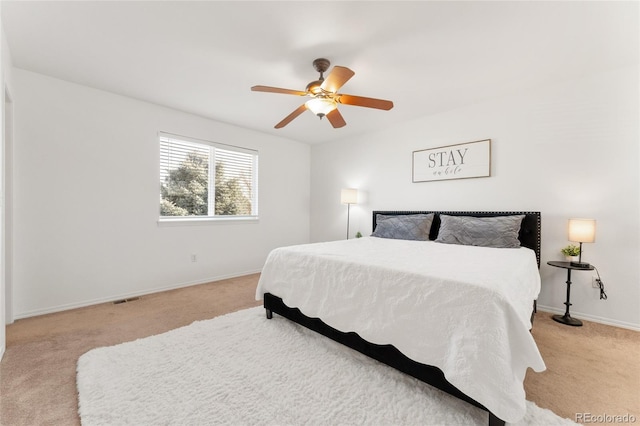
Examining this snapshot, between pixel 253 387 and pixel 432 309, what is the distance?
1140mm

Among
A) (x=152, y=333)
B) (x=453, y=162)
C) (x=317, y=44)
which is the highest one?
(x=317, y=44)

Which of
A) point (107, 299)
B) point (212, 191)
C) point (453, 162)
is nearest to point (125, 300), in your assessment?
point (107, 299)

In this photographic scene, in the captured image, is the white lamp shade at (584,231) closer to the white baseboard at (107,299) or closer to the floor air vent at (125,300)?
the white baseboard at (107,299)

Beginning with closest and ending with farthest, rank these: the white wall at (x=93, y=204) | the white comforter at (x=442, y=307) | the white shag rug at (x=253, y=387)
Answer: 1. the white comforter at (x=442, y=307)
2. the white shag rug at (x=253, y=387)
3. the white wall at (x=93, y=204)

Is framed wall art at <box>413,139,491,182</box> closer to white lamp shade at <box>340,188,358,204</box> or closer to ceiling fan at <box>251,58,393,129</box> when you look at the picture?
white lamp shade at <box>340,188,358,204</box>

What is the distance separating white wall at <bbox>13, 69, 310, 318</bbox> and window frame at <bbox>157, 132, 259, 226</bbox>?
7 cm

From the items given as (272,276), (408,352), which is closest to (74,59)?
(272,276)

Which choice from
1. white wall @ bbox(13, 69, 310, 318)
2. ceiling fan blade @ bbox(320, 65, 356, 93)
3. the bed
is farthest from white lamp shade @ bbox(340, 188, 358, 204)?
ceiling fan blade @ bbox(320, 65, 356, 93)

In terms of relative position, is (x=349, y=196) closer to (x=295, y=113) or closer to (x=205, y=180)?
(x=295, y=113)

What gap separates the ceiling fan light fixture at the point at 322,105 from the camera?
231 cm

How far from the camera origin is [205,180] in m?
4.03

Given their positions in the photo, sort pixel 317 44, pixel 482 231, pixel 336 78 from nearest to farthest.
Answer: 1. pixel 336 78
2. pixel 317 44
3. pixel 482 231

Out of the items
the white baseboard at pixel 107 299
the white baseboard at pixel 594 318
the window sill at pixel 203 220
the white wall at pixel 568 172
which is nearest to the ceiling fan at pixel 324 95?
the white wall at pixel 568 172

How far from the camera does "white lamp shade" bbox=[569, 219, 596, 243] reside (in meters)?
2.46
